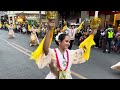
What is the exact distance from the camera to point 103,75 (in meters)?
6.44

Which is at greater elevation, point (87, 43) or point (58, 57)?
point (87, 43)

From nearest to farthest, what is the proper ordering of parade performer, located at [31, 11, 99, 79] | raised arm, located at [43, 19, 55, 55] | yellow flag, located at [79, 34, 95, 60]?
raised arm, located at [43, 19, 55, 55], parade performer, located at [31, 11, 99, 79], yellow flag, located at [79, 34, 95, 60]

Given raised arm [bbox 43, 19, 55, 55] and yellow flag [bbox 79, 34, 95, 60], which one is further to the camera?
yellow flag [bbox 79, 34, 95, 60]

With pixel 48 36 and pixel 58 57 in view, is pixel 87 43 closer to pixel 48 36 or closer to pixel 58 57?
pixel 58 57

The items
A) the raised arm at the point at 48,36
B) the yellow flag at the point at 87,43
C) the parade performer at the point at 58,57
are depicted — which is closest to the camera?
the raised arm at the point at 48,36

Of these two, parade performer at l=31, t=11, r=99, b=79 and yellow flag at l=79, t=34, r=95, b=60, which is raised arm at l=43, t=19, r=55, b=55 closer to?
parade performer at l=31, t=11, r=99, b=79

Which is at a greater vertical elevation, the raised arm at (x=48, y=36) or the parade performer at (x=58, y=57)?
the raised arm at (x=48, y=36)

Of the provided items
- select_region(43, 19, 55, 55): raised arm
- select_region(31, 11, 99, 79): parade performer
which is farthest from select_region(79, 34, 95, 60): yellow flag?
select_region(43, 19, 55, 55): raised arm

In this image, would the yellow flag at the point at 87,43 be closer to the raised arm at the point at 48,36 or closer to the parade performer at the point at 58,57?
the parade performer at the point at 58,57

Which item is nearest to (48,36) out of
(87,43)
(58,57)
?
(58,57)

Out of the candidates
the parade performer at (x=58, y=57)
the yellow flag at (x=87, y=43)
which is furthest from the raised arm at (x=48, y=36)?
the yellow flag at (x=87, y=43)

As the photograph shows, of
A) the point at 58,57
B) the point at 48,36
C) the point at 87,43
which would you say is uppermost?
the point at 48,36
